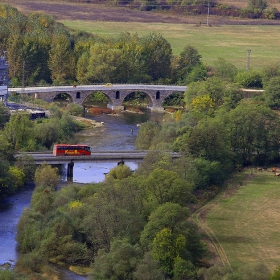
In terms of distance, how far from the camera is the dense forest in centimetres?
5159

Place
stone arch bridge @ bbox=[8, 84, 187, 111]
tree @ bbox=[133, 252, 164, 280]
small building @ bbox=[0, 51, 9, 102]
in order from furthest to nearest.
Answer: stone arch bridge @ bbox=[8, 84, 187, 111] < small building @ bbox=[0, 51, 9, 102] < tree @ bbox=[133, 252, 164, 280]

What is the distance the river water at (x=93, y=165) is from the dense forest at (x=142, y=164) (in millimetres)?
879

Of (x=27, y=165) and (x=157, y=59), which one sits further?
(x=157, y=59)

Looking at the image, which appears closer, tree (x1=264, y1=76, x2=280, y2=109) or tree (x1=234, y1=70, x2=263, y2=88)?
tree (x1=264, y1=76, x2=280, y2=109)

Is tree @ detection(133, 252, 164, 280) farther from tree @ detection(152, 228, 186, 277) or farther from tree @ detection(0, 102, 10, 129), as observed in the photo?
tree @ detection(0, 102, 10, 129)

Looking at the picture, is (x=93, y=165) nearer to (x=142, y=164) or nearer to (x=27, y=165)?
(x=27, y=165)

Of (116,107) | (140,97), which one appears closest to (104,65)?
(140,97)

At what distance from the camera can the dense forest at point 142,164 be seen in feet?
169

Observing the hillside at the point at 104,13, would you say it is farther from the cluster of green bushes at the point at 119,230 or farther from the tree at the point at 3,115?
the cluster of green bushes at the point at 119,230

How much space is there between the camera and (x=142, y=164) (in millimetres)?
68375

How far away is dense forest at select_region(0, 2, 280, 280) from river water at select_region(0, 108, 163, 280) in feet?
2.89

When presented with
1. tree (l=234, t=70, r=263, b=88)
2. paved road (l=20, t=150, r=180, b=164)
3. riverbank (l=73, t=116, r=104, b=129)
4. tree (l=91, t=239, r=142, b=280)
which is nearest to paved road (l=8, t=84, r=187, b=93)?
tree (l=234, t=70, r=263, b=88)

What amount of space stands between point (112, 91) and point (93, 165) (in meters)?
29.8

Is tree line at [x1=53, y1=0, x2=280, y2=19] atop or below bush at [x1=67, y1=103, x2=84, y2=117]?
atop
